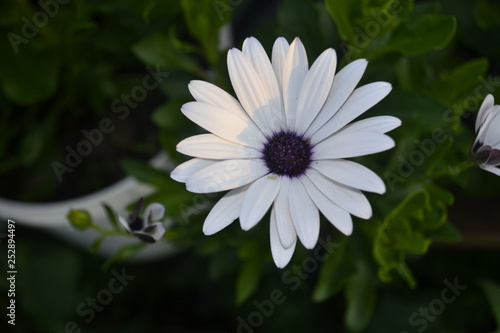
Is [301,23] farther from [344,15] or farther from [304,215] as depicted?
[304,215]

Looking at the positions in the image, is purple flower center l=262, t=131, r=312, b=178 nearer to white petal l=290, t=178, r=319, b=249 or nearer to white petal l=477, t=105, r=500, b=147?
white petal l=290, t=178, r=319, b=249

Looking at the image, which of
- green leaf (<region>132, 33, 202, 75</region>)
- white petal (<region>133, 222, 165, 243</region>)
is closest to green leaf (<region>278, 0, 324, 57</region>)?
green leaf (<region>132, 33, 202, 75</region>)

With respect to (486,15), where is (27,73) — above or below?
above

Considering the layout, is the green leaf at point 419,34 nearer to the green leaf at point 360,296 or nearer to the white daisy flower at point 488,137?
the white daisy flower at point 488,137

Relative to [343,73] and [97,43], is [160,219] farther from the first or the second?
[97,43]

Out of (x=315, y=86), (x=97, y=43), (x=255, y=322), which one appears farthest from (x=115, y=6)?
(x=255, y=322)

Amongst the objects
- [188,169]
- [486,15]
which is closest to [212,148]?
[188,169]
